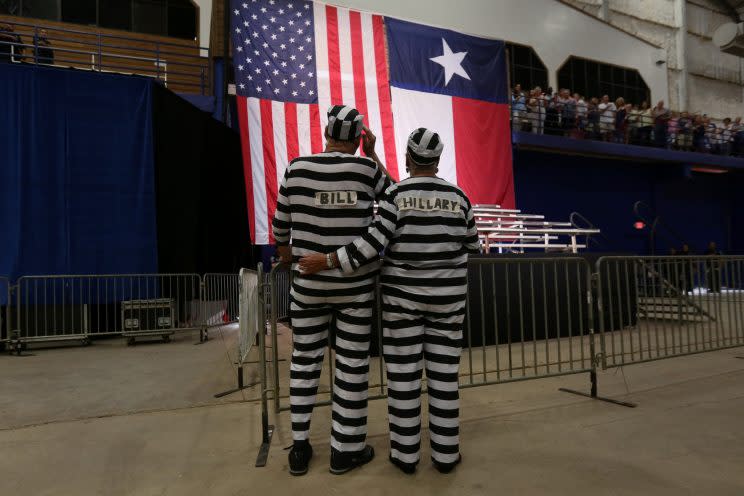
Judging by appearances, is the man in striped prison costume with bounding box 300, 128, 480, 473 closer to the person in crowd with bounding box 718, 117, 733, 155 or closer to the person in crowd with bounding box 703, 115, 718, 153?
the person in crowd with bounding box 703, 115, 718, 153

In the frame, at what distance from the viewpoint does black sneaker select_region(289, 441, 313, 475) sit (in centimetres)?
228

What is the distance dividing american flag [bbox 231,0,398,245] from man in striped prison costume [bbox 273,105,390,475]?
5.52 meters

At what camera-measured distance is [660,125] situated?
14430 mm

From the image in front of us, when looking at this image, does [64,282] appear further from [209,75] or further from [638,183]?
[638,183]

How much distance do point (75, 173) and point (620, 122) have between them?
14.0 meters

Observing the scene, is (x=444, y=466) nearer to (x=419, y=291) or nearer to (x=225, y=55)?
(x=419, y=291)

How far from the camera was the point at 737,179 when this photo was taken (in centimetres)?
1716

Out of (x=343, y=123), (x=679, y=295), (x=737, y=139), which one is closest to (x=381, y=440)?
(x=343, y=123)

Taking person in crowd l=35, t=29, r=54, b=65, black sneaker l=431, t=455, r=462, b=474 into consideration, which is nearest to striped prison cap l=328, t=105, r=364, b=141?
black sneaker l=431, t=455, r=462, b=474

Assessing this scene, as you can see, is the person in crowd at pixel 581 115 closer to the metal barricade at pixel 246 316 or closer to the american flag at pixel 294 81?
the american flag at pixel 294 81

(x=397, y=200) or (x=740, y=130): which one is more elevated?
(x=740, y=130)

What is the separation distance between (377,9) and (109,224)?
9277mm

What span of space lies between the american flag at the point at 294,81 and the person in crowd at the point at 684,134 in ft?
37.9

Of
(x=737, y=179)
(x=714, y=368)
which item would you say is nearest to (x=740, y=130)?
(x=737, y=179)
